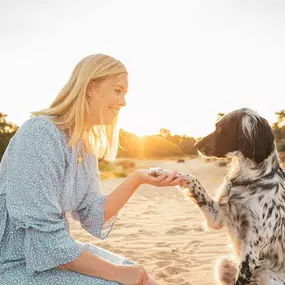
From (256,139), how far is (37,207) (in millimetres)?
2196

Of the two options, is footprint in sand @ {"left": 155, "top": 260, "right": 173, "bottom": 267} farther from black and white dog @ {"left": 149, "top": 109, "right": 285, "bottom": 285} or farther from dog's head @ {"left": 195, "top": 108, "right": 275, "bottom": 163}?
dog's head @ {"left": 195, "top": 108, "right": 275, "bottom": 163}

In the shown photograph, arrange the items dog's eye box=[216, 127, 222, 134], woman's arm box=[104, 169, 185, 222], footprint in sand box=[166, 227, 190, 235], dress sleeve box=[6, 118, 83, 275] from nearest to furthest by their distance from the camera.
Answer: dress sleeve box=[6, 118, 83, 275] → woman's arm box=[104, 169, 185, 222] → dog's eye box=[216, 127, 222, 134] → footprint in sand box=[166, 227, 190, 235]

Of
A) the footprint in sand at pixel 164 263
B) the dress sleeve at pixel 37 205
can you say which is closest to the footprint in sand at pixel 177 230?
the footprint in sand at pixel 164 263

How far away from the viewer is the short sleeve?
3.22m

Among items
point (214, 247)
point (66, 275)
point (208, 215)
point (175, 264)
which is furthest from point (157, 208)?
point (66, 275)

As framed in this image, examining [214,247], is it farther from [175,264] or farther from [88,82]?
[88,82]

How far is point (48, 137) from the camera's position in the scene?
8.98 ft

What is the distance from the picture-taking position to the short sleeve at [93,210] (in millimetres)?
3225

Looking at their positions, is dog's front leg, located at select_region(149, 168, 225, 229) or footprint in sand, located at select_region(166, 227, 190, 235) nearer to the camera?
dog's front leg, located at select_region(149, 168, 225, 229)

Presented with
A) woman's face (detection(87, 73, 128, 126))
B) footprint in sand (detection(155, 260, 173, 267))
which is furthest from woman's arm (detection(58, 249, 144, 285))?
footprint in sand (detection(155, 260, 173, 267))

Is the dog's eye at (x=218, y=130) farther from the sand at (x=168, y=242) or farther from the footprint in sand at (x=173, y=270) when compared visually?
the footprint in sand at (x=173, y=270)

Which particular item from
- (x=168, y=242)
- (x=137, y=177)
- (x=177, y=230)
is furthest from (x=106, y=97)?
(x=177, y=230)

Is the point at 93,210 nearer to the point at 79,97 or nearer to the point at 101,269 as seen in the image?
the point at 101,269

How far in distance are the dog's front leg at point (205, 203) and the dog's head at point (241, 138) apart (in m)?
0.37
